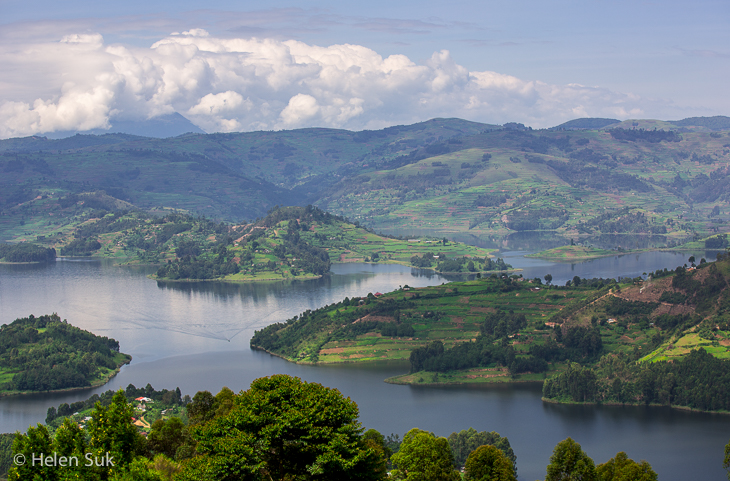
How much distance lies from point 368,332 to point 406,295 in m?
14.4

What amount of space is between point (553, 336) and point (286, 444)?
239 ft

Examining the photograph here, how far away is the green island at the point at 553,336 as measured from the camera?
261 feet

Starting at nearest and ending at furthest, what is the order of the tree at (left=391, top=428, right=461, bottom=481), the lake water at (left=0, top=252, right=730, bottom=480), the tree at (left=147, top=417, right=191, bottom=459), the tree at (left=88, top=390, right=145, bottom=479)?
the tree at (left=88, top=390, right=145, bottom=479) → the tree at (left=391, top=428, right=461, bottom=481) → the tree at (left=147, top=417, right=191, bottom=459) → the lake water at (left=0, top=252, right=730, bottom=480)

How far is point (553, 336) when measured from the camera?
9581cm

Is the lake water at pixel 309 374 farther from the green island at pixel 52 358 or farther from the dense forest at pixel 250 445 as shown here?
the dense forest at pixel 250 445

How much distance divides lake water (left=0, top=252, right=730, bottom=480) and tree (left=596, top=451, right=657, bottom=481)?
694 inches

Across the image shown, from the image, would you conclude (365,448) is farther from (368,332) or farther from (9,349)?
(9,349)

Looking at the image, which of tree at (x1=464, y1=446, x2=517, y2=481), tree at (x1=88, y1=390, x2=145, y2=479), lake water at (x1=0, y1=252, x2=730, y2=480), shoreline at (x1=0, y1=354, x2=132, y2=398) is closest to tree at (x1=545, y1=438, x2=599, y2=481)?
tree at (x1=464, y1=446, x2=517, y2=481)

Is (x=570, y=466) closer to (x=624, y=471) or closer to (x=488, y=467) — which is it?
(x=624, y=471)

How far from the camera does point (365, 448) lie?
97.3 feet

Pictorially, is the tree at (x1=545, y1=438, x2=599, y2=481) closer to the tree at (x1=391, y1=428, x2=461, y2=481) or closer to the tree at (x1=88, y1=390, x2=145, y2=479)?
the tree at (x1=391, y1=428, x2=461, y2=481)

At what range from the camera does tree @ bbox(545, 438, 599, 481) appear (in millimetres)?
42281

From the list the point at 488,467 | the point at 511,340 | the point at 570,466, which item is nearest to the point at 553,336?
the point at 511,340

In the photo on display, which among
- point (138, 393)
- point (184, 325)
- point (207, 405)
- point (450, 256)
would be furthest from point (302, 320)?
point (450, 256)
